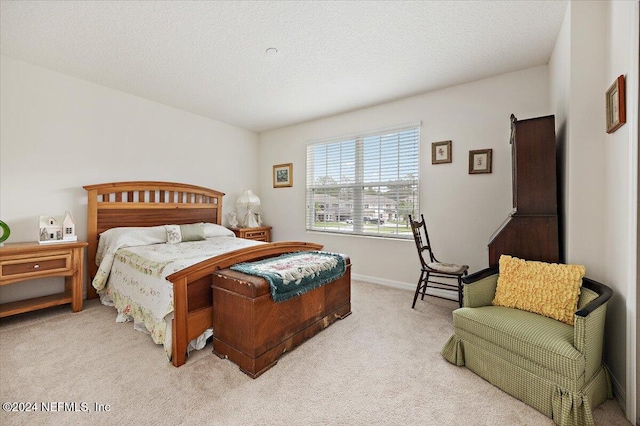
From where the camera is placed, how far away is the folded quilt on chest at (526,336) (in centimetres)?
143

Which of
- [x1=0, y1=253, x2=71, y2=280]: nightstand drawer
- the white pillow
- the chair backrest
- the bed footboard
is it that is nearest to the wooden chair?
the chair backrest

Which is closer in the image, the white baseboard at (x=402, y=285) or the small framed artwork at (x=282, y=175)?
the white baseboard at (x=402, y=285)

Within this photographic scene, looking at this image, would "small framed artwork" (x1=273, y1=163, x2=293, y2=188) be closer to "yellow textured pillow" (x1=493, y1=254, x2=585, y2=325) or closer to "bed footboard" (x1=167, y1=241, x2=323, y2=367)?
"bed footboard" (x1=167, y1=241, x2=323, y2=367)

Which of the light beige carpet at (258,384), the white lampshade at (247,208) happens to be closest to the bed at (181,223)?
the light beige carpet at (258,384)

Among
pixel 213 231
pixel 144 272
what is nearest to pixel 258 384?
pixel 144 272

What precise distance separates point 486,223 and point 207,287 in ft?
9.85

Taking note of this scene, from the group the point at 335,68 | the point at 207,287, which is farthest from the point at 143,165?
the point at 335,68

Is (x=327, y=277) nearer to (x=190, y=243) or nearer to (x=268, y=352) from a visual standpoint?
(x=268, y=352)

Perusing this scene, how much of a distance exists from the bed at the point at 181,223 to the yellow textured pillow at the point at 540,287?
137 cm

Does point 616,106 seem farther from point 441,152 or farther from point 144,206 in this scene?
point 144,206

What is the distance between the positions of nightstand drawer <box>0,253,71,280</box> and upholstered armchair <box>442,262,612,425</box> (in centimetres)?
366

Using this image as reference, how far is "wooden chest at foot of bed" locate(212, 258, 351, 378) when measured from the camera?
1.85 meters

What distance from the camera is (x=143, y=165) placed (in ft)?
12.6

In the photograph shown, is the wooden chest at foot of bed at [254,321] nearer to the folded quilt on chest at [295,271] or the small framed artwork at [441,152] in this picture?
the folded quilt on chest at [295,271]
